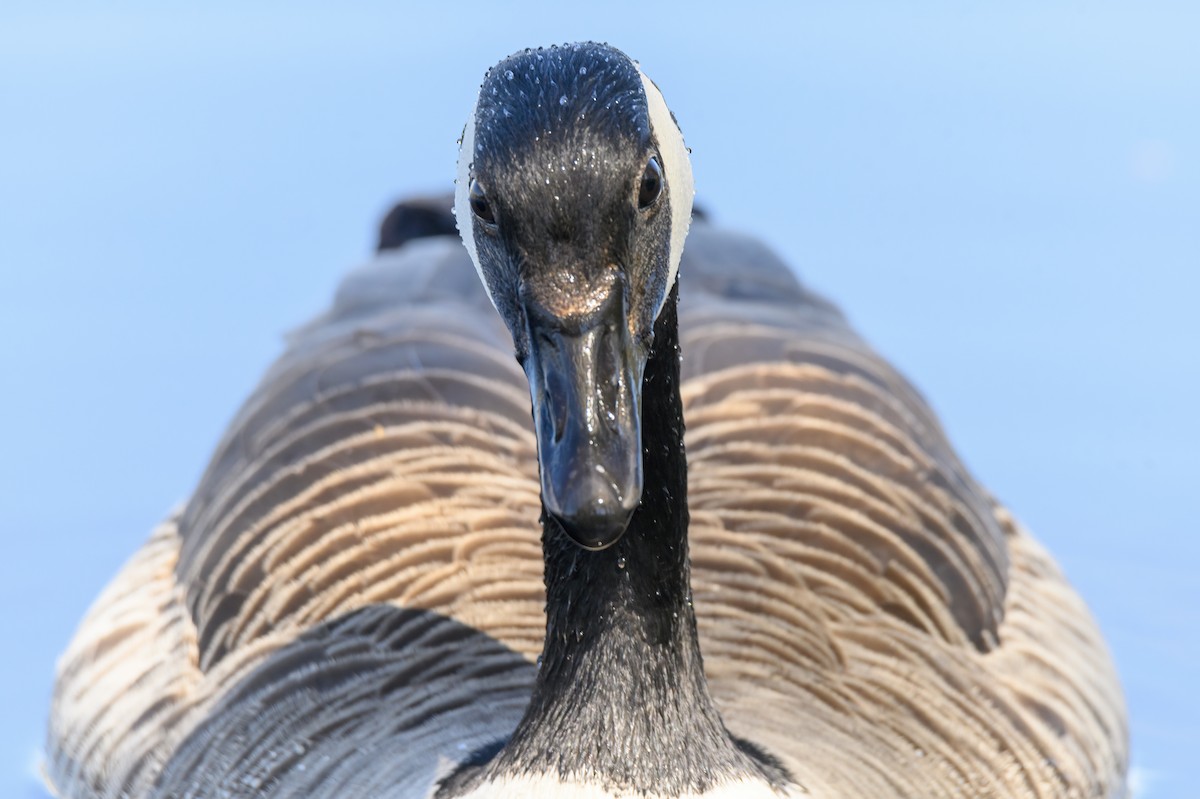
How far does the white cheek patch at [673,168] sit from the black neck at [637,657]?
22 cm

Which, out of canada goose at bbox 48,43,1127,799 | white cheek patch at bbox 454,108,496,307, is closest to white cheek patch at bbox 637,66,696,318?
canada goose at bbox 48,43,1127,799

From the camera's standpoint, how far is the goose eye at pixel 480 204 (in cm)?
363

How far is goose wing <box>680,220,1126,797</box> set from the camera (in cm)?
490

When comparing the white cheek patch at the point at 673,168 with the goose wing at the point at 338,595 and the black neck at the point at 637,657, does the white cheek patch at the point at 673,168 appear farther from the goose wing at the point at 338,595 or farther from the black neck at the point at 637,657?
the goose wing at the point at 338,595

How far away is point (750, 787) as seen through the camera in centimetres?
409

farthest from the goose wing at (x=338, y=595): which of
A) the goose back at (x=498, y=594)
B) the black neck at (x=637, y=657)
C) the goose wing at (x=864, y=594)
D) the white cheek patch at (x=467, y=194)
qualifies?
the white cheek patch at (x=467, y=194)

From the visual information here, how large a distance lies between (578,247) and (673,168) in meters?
0.39

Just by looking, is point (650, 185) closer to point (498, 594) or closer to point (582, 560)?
point (582, 560)

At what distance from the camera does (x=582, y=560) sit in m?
4.21

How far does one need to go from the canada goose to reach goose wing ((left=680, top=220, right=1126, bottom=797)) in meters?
0.01

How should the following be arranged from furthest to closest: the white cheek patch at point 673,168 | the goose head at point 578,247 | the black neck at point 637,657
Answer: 1. the black neck at point 637,657
2. the white cheek patch at point 673,168
3. the goose head at point 578,247

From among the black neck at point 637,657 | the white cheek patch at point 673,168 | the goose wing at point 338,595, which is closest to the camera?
the white cheek patch at point 673,168

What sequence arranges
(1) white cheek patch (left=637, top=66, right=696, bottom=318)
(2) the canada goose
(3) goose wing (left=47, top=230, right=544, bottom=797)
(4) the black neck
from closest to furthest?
(2) the canada goose
(1) white cheek patch (left=637, top=66, right=696, bottom=318)
(4) the black neck
(3) goose wing (left=47, top=230, right=544, bottom=797)

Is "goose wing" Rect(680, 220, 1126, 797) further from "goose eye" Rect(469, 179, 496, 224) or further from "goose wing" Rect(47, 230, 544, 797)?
"goose eye" Rect(469, 179, 496, 224)
